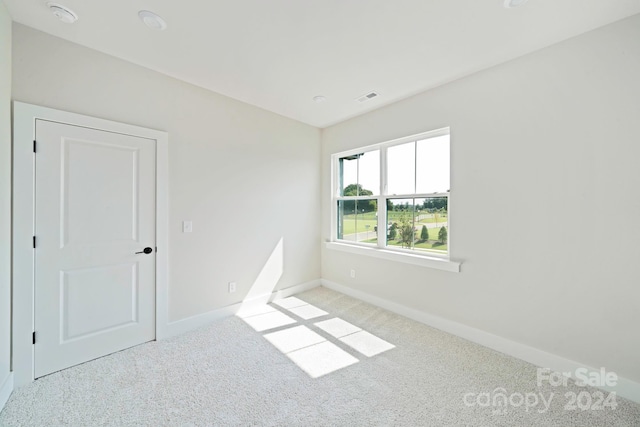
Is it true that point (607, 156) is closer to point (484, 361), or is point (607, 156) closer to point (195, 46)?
point (484, 361)

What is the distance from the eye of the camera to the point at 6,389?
1.76 metres

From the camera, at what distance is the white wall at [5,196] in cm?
174

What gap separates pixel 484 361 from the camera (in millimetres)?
2242

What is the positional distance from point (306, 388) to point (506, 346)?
6.21 feet

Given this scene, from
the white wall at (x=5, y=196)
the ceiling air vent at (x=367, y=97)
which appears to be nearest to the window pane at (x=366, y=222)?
the ceiling air vent at (x=367, y=97)

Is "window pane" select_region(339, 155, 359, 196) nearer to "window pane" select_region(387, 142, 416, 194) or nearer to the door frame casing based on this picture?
"window pane" select_region(387, 142, 416, 194)

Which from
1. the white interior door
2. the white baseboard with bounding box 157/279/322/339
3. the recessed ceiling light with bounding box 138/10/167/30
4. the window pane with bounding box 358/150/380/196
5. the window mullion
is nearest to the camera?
the recessed ceiling light with bounding box 138/10/167/30

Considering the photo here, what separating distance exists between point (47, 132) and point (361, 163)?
333 cm

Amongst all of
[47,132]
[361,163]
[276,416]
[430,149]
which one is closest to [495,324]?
[430,149]

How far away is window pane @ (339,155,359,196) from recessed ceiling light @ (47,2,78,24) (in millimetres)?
3167

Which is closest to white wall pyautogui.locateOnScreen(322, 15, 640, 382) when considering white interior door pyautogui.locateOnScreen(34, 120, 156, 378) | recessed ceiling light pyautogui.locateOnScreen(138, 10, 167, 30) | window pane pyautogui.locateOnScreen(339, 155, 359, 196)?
window pane pyautogui.locateOnScreen(339, 155, 359, 196)

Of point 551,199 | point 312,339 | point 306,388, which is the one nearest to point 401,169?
point 551,199

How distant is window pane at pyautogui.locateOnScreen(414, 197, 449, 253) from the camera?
2.88 m

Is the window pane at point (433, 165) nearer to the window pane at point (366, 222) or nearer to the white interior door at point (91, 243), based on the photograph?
the window pane at point (366, 222)
